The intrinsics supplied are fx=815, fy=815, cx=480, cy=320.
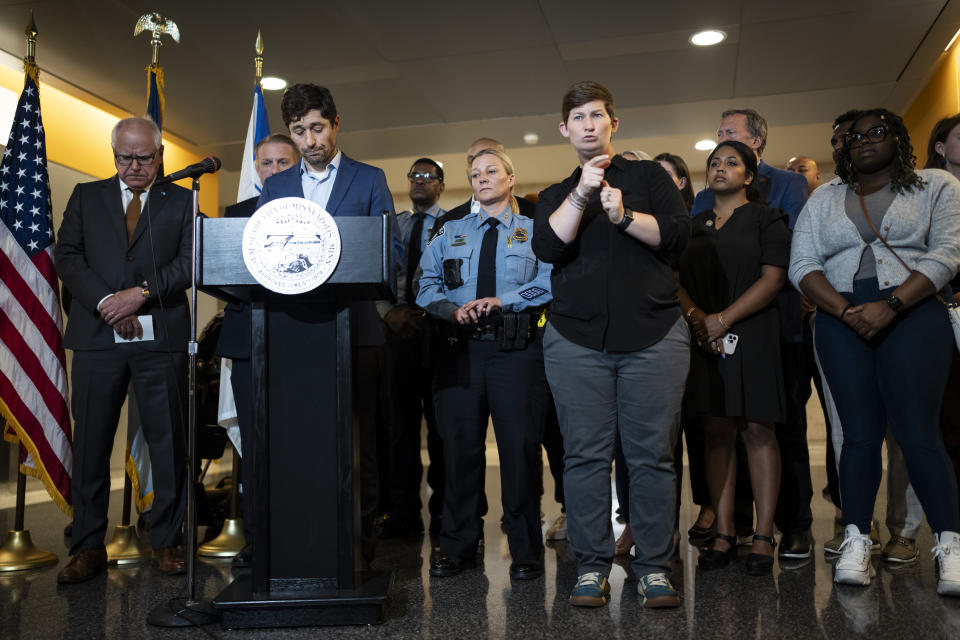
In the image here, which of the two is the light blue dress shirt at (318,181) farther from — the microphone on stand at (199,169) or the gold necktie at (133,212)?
the gold necktie at (133,212)

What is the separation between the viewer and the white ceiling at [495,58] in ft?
16.0

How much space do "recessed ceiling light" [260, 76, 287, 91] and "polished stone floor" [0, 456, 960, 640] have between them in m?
3.87

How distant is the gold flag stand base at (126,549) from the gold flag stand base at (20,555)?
0.25 metres

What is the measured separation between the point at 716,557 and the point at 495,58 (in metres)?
3.86

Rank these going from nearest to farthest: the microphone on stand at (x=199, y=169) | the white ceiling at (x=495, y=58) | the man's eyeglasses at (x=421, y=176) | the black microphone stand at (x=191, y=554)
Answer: the black microphone stand at (x=191, y=554) < the microphone on stand at (x=199, y=169) < the man's eyeglasses at (x=421, y=176) < the white ceiling at (x=495, y=58)

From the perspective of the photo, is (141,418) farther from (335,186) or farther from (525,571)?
(525,571)

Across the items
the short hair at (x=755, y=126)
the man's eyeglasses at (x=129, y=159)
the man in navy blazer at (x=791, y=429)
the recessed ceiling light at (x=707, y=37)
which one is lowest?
the man in navy blazer at (x=791, y=429)

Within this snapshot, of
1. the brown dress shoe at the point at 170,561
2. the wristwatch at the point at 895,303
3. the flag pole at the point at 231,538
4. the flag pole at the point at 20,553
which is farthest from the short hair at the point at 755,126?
the flag pole at the point at 20,553

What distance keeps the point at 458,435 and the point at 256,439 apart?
0.88 meters

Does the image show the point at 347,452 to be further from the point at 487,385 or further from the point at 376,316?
the point at 487,385

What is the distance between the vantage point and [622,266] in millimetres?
2420

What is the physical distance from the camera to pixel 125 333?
3031mm

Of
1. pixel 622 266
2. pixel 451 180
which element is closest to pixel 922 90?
pixel 451 180

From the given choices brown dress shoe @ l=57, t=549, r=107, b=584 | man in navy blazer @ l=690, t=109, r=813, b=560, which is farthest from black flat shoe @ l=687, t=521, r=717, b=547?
brown dress shoe @ l=57, t=549, r=107, b=584
